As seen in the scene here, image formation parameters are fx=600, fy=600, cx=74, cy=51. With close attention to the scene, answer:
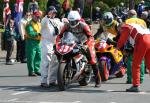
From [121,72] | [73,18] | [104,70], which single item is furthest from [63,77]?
[121,72]

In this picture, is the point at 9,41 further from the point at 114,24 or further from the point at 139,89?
the point at 139,89

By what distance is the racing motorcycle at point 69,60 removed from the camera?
43.5 feet

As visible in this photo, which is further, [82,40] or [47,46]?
[47,46]

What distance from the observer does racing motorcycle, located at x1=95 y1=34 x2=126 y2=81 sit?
1470cm

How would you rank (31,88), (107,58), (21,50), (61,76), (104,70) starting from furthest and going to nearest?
1. (21,50)
2. (107,58)
3. (104,70)
4. (31,88)
5. (61,76)

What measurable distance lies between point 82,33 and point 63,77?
1.21 m

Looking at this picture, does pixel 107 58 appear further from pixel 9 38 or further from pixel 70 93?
pixel 9 38

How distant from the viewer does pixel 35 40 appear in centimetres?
1656

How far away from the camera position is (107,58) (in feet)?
49.3

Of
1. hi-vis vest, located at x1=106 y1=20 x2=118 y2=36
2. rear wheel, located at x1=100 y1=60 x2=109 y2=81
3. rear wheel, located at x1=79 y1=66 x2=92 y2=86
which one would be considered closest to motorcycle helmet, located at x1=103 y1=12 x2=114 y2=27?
hi-vis vest, located at x1=106 y1=20 x2=118 y2=36

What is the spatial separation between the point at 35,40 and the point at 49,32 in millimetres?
2260

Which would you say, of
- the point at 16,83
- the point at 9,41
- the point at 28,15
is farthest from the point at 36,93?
the point at 9,41

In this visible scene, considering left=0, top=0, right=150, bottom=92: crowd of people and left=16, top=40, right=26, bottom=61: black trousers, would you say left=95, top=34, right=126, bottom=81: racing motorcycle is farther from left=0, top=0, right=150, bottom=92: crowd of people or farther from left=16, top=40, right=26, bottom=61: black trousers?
left=16, top=40, right=26, bottom=61: black trousers

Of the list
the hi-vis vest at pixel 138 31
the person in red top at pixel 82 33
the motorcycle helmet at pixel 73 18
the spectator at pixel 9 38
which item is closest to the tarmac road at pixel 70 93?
the person in red top at pixel 82 33
